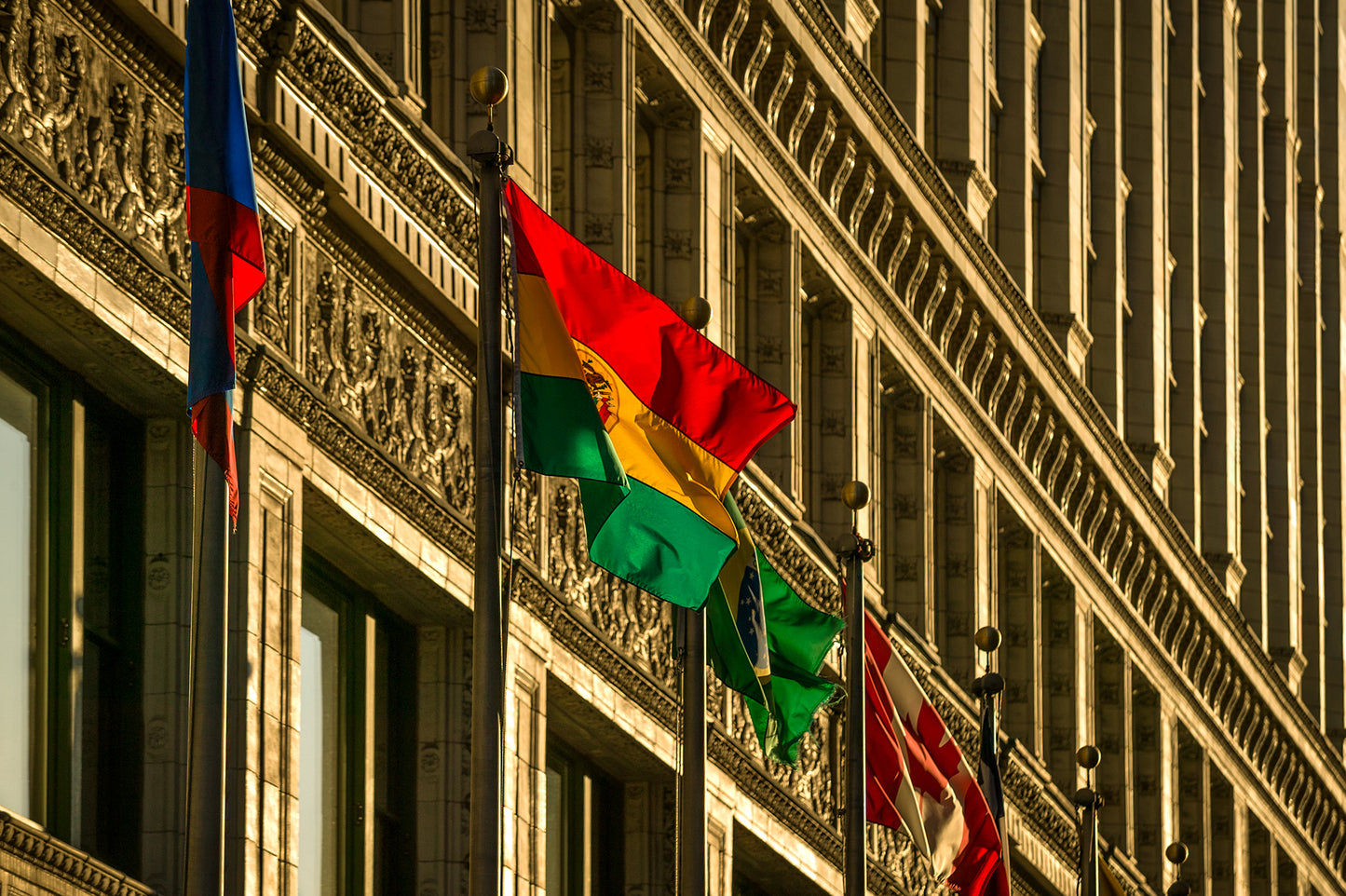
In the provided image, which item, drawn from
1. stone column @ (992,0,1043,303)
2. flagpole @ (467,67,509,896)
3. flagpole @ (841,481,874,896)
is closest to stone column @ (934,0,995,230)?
stone column @ (992,0,1043,303)

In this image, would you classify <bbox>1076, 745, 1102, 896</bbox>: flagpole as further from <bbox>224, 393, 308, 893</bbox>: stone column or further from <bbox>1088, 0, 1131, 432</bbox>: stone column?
<bbox>1088, 0, 1131, 432</bbox>: stone column

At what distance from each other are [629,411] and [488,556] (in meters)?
2.45

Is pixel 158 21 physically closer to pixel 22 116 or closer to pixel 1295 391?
pixel 22 116

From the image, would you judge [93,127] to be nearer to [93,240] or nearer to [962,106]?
[93,240]

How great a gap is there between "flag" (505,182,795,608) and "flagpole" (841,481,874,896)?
431 cm

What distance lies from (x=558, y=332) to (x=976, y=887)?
10.3 meters

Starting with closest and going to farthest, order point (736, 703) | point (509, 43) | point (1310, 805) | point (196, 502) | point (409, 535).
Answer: point (196, 502)
point (409, 535)
point (509, 43)
point (736, 703)
point (1310, 805)

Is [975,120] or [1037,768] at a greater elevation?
[975,120]

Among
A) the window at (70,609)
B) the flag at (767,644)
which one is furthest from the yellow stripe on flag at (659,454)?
the window at (70,609)

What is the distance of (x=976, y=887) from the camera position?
85.4 feet

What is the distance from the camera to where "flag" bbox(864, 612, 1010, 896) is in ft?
81.5

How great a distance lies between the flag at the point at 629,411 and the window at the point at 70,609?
2899mm

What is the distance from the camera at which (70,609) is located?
17.7m

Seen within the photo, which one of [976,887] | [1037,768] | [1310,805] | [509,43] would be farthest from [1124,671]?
[509,43]
